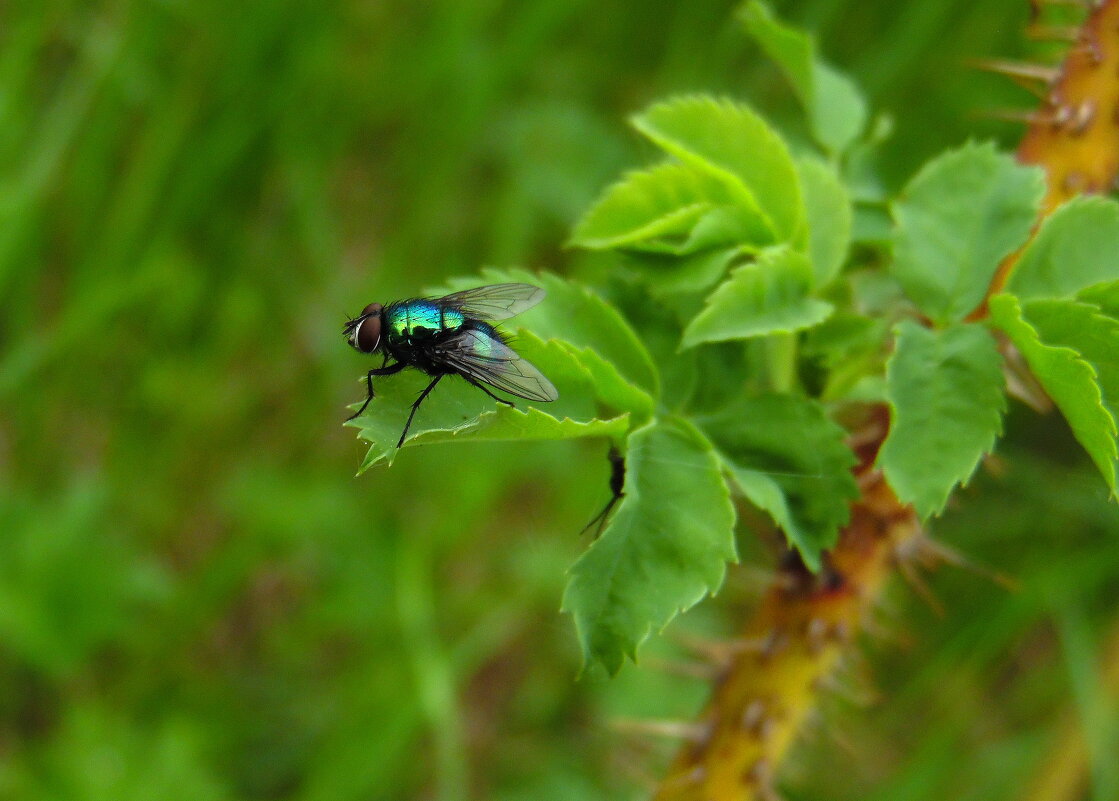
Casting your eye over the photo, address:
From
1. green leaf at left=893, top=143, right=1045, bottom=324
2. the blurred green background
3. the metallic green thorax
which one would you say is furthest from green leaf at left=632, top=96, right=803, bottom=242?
the blurred green background

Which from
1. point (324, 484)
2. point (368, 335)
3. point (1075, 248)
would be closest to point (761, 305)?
point (1075, 248)

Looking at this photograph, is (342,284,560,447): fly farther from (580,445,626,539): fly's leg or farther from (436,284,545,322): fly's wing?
(580,445,626,539): fly's leg

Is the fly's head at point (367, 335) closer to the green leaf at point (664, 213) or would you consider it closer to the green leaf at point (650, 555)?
the green leaf at point (664, 213)

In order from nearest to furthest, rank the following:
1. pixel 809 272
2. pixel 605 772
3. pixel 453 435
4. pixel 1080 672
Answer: pixel 453 435 < pixel 809 272 < pixel 1080 672 < pixel 605 772

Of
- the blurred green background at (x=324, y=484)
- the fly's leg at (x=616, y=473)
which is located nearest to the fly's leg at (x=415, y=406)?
the fly's leg at (x=616, y=473)

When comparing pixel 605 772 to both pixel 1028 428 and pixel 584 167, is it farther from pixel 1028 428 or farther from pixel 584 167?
pixel 584 167

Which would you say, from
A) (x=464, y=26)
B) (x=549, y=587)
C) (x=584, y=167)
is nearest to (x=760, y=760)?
(x=549, y=587)
